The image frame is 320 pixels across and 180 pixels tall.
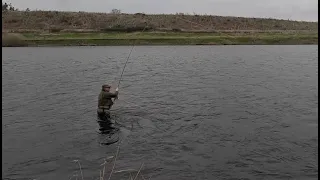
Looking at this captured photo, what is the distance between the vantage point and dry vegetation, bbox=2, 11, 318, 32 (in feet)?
290

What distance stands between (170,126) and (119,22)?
7604 cm

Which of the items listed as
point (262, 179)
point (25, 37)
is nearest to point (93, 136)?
point (262, 179)

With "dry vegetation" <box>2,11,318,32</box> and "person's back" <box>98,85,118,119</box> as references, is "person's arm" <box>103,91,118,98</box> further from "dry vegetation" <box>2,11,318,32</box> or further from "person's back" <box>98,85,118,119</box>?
"dry vegetation" <box>2,11,318,32</box>

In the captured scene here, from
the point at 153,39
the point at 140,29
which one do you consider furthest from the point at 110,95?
the point at 140,29

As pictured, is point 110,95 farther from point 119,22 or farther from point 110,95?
point 119,22

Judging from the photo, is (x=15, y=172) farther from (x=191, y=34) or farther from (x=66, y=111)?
(x=191, y=34)

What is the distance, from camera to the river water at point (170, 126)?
44.1 ft

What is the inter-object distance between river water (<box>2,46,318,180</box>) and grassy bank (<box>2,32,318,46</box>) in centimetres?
3670

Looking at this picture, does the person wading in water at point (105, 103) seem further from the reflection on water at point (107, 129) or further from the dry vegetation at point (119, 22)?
the dry vegetation at point (119, 22)

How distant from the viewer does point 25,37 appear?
2977 inches

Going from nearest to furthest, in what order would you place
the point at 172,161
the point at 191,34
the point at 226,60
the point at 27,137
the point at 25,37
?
1. the point at 172,161
2. the point at 27,137
3. the point at 226,60
4. the point at 25,37
5. the point at 191,34

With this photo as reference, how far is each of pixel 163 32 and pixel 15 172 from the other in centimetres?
7167

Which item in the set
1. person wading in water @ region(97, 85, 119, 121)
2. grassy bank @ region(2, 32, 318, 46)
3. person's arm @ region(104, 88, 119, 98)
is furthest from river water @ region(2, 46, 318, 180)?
grassy bank @ region(2, 32, 318, 46)

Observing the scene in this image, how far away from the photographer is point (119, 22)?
9200cm
